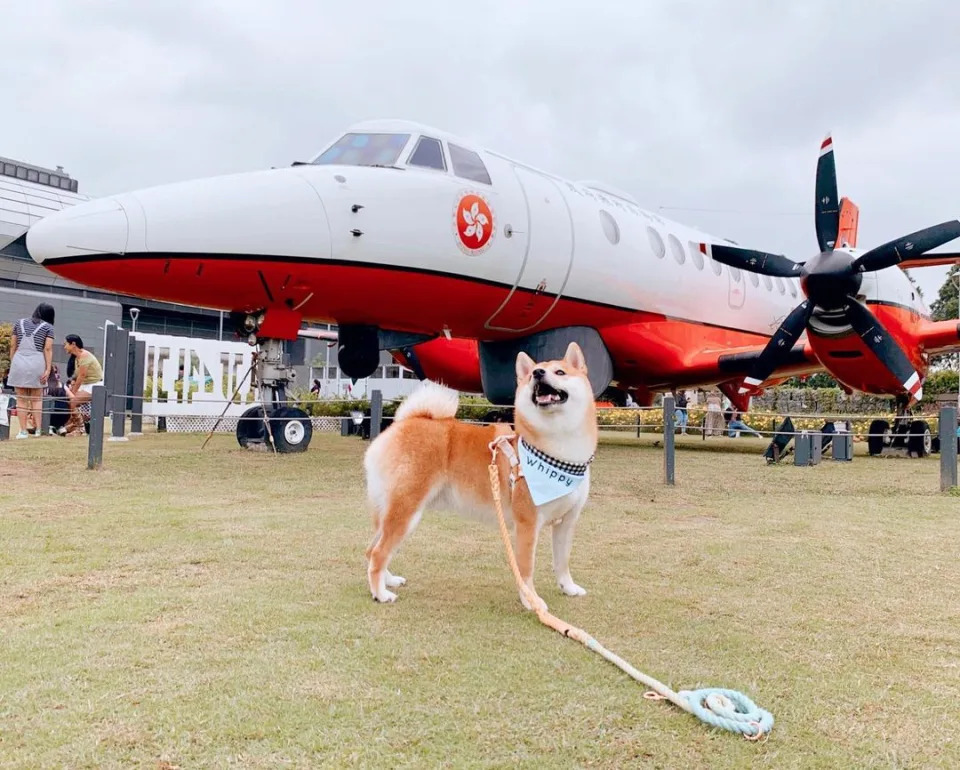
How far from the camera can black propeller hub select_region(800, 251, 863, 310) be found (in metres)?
10.2

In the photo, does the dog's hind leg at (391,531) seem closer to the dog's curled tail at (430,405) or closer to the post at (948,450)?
the dog's curled tail at (430,405)

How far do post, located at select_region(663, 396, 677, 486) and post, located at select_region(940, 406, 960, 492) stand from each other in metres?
3.08

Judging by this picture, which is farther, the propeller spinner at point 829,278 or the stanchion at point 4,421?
the stanchion at point 4,421

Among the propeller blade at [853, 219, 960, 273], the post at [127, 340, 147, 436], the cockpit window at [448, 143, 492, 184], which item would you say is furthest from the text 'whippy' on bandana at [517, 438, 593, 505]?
the post at [127, 340, 147, 436]

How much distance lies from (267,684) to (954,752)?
221 centimetres

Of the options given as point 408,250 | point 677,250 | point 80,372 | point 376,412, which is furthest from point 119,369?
point 677,250

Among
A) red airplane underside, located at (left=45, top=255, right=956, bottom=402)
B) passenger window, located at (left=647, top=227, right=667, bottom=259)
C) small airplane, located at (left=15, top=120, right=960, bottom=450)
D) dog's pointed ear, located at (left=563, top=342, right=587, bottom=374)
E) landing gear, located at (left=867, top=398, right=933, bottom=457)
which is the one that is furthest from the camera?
landing gear, located at (left=867, top=398, right=933, bottom=457)

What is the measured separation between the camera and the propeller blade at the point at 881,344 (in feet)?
34.6

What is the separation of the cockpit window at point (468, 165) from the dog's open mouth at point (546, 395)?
6.68 metres

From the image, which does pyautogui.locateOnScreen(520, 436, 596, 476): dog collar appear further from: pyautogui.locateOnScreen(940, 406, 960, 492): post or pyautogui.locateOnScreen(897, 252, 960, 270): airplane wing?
pyautogui.locateOnScreen(897, 252, 960, 270): airplane wing

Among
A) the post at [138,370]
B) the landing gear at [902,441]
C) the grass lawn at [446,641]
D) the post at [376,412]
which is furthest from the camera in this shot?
the post at [138,370]

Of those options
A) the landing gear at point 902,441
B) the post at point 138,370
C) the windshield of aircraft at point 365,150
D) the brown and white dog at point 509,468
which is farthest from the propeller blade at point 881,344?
the post at point 138,370

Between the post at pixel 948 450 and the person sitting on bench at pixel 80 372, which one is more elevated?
the person sitting on bench at pixel 80 372

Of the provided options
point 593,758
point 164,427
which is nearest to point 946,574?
point 593,758
